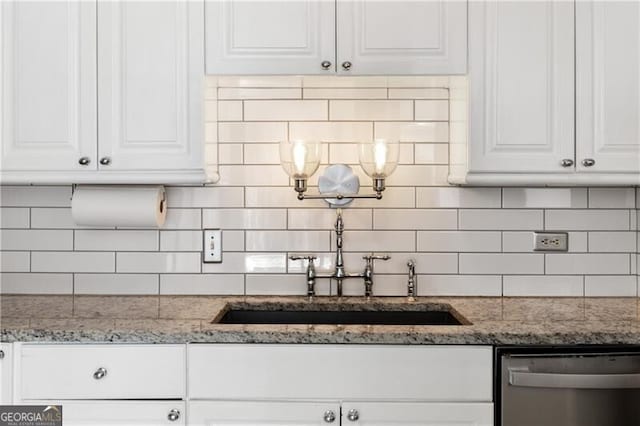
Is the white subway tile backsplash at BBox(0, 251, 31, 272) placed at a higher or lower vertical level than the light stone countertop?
higher

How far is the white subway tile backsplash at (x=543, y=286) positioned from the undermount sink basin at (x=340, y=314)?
31 cm

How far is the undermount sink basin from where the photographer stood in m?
2.29

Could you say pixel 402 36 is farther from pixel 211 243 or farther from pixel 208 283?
pixel 208 283

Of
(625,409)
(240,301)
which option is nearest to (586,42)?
(625,409)

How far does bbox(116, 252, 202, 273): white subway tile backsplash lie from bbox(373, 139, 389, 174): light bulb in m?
0.76

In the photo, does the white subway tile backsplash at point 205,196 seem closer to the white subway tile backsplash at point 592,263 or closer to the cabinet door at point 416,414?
the cabinet door at point 416,414

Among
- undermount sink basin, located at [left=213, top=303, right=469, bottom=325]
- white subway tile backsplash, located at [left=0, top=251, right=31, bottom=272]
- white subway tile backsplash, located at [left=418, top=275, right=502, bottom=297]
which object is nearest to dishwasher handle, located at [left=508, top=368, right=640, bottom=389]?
undermount sink basin, located at [left=213, top=303, right=469, bottom=325]

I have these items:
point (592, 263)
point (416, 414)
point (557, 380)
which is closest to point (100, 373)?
point (416, 414)

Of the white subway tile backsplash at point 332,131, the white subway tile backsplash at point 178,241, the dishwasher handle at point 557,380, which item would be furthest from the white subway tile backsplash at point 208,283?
the dishwasher handle at point 557,380

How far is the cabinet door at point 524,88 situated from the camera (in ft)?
6.86

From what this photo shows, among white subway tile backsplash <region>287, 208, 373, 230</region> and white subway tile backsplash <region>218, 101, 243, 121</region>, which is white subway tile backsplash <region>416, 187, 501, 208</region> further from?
white subway tile backsplash <region>218, 101, 243, 121</region>

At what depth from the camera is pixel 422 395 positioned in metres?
1.79

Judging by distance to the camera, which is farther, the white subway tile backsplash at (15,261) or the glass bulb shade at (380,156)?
the white subway tile backsplash at (15,261)

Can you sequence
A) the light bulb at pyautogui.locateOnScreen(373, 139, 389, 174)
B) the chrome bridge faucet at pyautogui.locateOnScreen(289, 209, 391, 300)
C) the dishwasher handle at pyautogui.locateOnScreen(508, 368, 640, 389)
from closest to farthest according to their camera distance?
the dishwasher handle at pyautogui.locateOnScreen(508, 368, 640, 389)
the light bulb at pyautogui.locateOnScreen(373, 139, 389, 174)
the chrome bridge faucet at pyautogui.locateOnScreen(289, 209, 391, 300)
